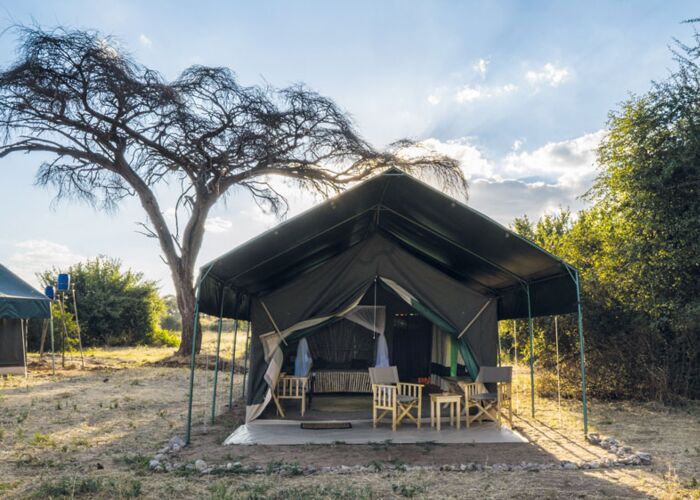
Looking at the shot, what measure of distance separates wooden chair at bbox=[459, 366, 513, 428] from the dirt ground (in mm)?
378

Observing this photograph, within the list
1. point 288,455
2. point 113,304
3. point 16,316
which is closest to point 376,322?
point 288,455

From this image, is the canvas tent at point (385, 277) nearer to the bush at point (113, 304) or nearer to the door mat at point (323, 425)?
the door mat at point (323, 425)

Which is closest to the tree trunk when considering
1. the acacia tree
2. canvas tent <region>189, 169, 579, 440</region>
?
the acacia tree

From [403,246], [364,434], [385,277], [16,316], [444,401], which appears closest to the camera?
[364,434]

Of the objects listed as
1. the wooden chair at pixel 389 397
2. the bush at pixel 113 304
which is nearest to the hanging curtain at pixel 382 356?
the wooden chair at pixel 389 397

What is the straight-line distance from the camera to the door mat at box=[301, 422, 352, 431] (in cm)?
630

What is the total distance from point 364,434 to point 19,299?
27.6ft

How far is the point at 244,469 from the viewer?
430cm

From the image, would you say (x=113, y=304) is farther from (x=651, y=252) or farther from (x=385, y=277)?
(x=651, y=252)

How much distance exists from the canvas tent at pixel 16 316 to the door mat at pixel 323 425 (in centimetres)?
752

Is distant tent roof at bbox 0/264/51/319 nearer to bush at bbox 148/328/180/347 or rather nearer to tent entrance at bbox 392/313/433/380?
tent entrance at bbox 392/313/433/380

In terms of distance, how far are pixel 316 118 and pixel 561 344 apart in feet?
26.3

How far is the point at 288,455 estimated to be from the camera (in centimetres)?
495

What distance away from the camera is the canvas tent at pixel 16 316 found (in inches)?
425
